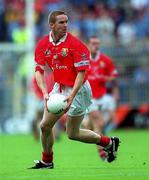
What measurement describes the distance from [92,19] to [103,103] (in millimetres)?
13783

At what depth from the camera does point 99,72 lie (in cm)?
1856

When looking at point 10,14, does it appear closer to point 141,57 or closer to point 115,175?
point 141,57

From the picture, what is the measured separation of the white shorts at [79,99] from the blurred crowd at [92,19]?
58.8 feet

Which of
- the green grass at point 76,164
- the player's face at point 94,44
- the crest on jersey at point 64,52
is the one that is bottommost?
the green grass at point 76,164

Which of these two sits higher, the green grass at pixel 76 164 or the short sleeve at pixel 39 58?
the short sleeve at pixel 39 58

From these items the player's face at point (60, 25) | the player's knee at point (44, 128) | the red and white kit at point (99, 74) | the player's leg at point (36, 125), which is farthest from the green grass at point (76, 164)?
the player's leg at point (36, 125)

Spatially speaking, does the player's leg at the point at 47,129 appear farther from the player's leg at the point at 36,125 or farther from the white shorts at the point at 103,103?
the player's leg at the point at 36,125

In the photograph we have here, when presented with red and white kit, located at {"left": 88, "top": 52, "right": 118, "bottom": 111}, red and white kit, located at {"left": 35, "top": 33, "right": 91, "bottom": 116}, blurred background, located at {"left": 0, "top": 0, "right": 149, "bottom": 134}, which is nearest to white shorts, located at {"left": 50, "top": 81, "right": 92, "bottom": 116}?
red and white kit, located at {"left": 35, "top": 33, "right": 91, "bottom": 116}

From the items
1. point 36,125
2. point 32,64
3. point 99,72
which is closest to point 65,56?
point 99,72

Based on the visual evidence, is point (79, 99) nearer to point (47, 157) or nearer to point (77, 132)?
point (77, 132)

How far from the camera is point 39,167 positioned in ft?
45.2

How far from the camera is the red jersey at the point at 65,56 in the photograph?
13.2 meters

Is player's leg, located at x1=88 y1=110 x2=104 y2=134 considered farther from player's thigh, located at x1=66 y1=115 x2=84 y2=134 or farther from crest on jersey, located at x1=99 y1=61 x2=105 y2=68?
player's thigh, located at x1=66 y1=115 x2=84 y2=134

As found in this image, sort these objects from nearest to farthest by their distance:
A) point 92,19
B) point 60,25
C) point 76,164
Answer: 1. point 60,25
2. point 76,164
3. point 92,19
